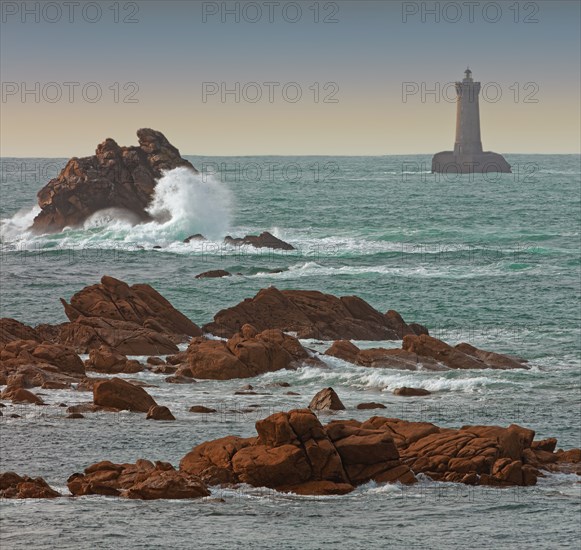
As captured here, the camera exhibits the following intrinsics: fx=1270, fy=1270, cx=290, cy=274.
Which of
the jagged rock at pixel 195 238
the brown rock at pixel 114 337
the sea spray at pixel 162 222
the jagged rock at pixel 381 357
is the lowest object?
the jagged rock at pixel 381 357

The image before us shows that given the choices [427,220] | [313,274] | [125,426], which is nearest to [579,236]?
[427,220]

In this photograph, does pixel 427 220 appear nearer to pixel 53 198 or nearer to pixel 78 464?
pixel 53 198

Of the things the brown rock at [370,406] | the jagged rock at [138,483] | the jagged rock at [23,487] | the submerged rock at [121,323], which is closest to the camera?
the jagged rock at [23,487]

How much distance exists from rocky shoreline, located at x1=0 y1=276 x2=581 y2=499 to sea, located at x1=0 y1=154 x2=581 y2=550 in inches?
27.0

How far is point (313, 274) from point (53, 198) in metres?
33.3

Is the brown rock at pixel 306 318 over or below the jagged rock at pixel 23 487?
over

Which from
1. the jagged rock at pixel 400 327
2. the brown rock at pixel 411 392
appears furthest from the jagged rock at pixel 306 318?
the brown rock at pixel 411 392

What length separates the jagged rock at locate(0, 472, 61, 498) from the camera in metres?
32.9

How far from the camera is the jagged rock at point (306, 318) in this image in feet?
194

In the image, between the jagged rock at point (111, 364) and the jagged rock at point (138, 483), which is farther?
the jagged rock at point (111, 364)

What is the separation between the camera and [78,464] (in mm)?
36562

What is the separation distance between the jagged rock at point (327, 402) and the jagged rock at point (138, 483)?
9.72m

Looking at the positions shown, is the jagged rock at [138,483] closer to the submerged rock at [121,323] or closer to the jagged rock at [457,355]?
the submerged rock at [121,323]

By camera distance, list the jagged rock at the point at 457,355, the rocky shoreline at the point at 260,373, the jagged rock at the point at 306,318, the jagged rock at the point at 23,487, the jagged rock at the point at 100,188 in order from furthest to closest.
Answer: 1. the jagged rock at the point at 100,188
2. the jagged rock at the point at 306,318
3. the jagged rock at the point at 457,355
4. the rocky shoreline at the point at 260,373
5. the jagged rock at the point at 23,487
